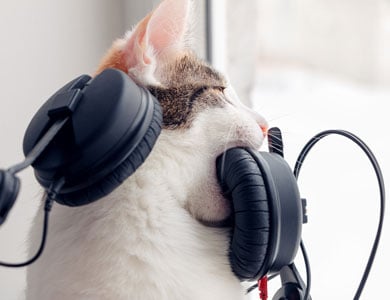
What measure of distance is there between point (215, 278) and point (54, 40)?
606mm

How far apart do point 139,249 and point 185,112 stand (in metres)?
0.16

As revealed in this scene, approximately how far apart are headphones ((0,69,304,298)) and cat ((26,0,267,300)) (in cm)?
4

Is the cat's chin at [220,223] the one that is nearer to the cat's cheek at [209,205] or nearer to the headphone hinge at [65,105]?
the cat's cheek at [209,205]

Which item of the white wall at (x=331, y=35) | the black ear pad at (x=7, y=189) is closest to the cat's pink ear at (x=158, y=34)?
the black ear pad at (x=7, y=189)

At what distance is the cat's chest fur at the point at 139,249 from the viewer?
1.77 feet

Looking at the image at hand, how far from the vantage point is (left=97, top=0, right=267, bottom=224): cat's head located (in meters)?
0.60

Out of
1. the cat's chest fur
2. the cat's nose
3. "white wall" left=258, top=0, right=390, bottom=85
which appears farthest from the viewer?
"white wall" left=258, top=0, right=390, bottom=85

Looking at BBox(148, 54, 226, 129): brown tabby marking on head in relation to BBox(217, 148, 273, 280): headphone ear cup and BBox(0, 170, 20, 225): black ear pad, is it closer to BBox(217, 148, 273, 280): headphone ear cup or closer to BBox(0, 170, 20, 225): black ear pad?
BBox(217, 148, 273, 280): headphone ear cup

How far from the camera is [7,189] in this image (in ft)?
1.41

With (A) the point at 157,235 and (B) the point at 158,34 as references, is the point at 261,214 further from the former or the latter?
(B) the point at 158,34

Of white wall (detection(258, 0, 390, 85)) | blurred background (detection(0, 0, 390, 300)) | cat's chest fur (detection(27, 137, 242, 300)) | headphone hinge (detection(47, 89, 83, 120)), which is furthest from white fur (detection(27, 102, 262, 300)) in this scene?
white wall (detection(258, 0, 390, 85))

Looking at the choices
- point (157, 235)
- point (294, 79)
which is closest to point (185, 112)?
point (157, 235)

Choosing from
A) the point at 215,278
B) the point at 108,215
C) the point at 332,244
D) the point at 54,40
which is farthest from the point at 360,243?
the point at 54,40

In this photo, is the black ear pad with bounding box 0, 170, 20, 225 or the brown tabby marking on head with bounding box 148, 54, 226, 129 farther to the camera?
the brown tabby marking on head with bounding box 148, 54, 226, 129
